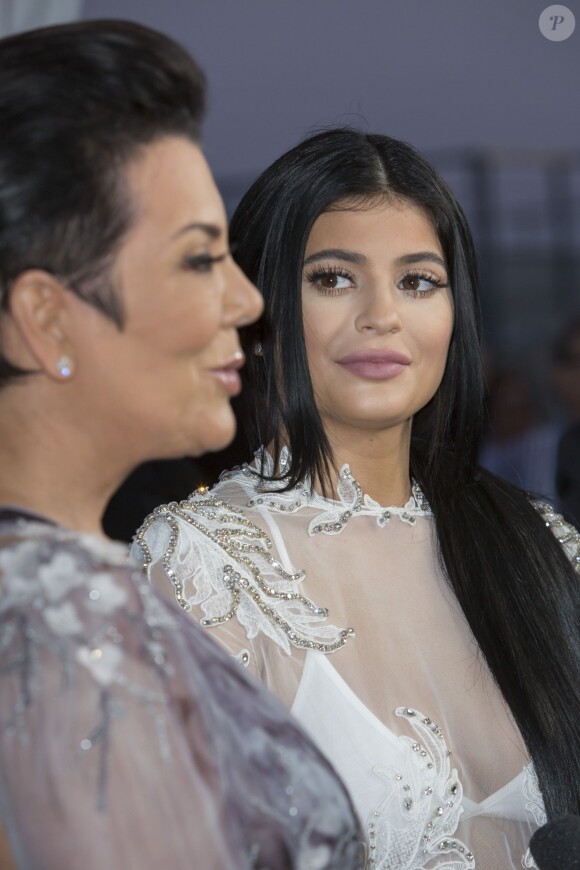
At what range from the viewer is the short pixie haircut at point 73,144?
0.75 m

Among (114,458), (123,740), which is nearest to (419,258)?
(114,458)

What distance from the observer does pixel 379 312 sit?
1486 millimetres

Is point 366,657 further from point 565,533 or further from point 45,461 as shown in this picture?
point 45,461

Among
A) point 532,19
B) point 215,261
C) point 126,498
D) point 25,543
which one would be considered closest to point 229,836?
point 25,543

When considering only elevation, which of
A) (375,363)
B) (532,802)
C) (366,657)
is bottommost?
(532,802)

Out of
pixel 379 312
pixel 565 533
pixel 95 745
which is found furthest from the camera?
pixel 565 533

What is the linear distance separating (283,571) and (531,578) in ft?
1.21

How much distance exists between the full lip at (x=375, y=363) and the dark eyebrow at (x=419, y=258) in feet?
0.43

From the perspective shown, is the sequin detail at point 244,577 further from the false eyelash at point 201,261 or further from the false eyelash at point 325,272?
the false eyelash at point 201,261

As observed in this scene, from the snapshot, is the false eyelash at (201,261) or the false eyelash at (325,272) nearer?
the false eyelash at (201,261)

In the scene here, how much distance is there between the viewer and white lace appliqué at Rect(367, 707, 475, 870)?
1355mm

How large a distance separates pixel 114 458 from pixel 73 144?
220 mm

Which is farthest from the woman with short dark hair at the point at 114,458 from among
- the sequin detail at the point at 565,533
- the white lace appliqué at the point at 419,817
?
the sequin detail at the point at 565,533

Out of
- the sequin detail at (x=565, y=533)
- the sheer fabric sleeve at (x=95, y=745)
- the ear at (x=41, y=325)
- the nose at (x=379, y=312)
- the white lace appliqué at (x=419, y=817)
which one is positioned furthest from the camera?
the sequin detail at (x=565, y=533)
